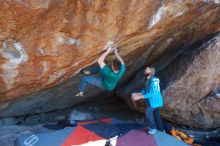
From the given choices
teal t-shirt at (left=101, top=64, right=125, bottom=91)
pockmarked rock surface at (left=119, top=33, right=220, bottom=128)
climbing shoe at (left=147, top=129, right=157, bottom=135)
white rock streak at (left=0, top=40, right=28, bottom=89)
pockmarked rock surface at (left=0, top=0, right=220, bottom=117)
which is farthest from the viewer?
pockmarked rock surface at (left=119, top=33, right=220, bottom=128)

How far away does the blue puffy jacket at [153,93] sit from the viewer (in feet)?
24.2

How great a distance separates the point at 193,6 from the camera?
7.71 meters

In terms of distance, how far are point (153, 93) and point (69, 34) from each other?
198cm

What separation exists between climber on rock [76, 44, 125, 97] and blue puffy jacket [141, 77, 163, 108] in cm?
60

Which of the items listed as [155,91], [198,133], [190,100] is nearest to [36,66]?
[155,91]

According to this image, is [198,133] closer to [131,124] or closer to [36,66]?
[131,124]

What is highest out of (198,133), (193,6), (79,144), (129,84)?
(193,6)

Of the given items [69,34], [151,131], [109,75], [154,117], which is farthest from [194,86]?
[69,34]

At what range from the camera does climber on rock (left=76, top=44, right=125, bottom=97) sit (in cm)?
728

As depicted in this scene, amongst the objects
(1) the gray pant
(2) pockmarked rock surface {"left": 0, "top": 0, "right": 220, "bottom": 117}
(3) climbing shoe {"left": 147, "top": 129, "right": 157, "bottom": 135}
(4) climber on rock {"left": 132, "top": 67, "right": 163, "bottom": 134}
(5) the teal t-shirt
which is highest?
(2) pockmarked rock surface {"left": 0, "top": 0, "right": 220, "bottom": 117}

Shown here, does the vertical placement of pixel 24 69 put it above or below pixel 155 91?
above

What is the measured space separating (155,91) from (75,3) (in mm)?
2303

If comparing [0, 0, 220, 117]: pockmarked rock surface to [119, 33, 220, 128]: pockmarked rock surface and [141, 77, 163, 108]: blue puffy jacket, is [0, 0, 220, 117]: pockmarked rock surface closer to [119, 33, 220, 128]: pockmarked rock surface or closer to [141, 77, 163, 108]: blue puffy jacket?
[119, 33, 220, 128]: pockmarked rock surface

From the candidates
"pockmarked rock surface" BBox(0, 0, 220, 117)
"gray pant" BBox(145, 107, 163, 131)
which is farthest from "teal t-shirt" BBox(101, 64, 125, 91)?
"gray pant" BBox(145, 107, 163, 131)
